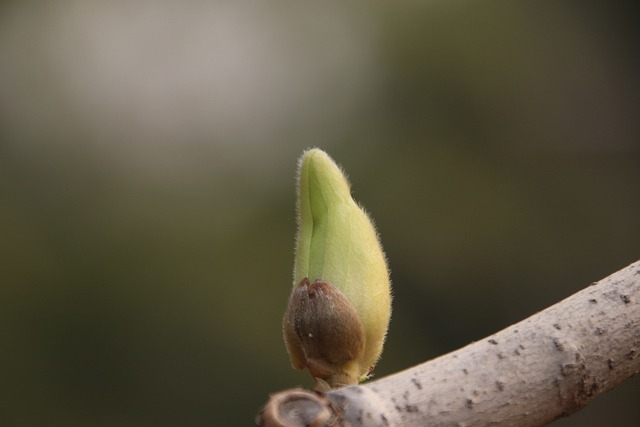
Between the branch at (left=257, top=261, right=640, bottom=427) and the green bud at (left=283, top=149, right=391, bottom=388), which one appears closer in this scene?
the branch at (left=257, top=261, right=640, bottom=427)

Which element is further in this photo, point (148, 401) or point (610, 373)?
point (148, 401)

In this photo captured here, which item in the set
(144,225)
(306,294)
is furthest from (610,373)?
(144,225)

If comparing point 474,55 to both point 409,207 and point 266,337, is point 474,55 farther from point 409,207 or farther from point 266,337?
point 266,337

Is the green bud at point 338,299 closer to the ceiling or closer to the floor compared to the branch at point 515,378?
closer to the ceiling

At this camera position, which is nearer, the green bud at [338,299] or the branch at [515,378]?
the branch at [515,378]
